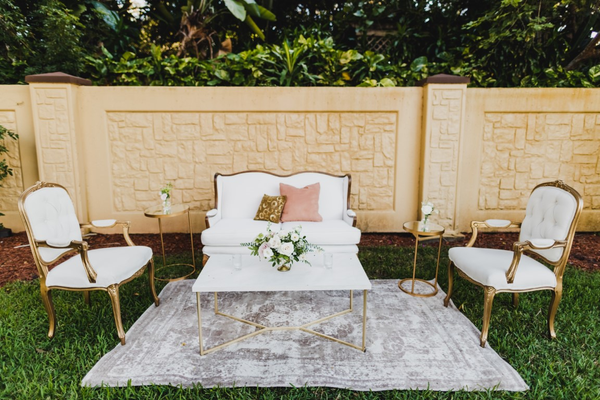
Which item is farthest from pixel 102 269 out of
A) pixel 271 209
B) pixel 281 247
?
pixel 271 209

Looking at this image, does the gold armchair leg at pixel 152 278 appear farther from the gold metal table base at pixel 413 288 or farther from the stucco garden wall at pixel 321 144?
the gold metal table base at pixel 413 288

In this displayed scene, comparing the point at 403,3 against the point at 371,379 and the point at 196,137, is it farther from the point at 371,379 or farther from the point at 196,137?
the point at 371,379

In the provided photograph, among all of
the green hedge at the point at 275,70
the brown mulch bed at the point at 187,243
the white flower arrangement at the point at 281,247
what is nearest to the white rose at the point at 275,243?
the white flower arrangement at the point at 281,247

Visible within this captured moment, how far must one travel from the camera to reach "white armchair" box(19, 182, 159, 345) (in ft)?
8.81

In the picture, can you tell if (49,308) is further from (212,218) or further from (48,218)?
(212,218)

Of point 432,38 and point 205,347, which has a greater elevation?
point 432,38

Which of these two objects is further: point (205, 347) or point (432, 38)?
point (432, 38)

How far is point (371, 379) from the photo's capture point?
2293 millimetres

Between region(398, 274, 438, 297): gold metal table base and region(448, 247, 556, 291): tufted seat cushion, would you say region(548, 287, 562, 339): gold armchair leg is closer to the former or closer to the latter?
region(448, 247, 556, 291): tufted seat cushion

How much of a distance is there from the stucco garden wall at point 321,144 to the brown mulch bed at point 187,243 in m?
0.22

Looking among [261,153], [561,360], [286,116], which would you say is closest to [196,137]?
[261,153]

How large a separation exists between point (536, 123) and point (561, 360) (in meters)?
4.02

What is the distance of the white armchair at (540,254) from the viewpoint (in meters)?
2.66

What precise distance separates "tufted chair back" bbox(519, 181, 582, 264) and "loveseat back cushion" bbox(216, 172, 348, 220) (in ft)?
6.67
